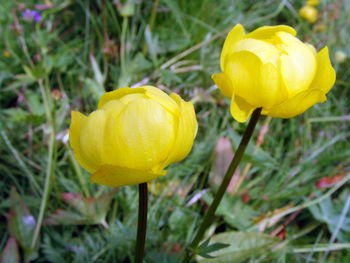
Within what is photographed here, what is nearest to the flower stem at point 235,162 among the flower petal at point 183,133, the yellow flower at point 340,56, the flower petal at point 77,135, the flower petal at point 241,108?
the flower petal at point 241,108

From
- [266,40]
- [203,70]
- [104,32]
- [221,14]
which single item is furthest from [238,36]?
[221,14]

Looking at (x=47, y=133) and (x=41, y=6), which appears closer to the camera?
(x=47, y=133)

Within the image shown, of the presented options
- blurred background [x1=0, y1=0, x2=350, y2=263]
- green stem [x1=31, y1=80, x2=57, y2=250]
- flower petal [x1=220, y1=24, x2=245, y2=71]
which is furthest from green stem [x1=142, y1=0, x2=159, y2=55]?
flower petal [x1=220, y1=24, x2=245, y2=71]

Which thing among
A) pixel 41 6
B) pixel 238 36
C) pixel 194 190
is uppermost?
pixel 238 36

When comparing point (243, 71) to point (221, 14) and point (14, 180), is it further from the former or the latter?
point (221, 14)

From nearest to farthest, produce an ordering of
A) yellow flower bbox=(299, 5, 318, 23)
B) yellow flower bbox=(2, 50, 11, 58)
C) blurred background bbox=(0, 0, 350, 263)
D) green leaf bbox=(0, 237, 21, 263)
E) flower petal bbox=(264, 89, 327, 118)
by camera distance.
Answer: flower petal bbox=(264, 89, 327, 118) → green leaf bbox=(0, 237, 21, 263) → blurred background bbox=(0, 0, 350, 263) → yellow flower bbox=(2, 50, 11, 58) → yellow flower bbox=(299, 5, 318, 23)

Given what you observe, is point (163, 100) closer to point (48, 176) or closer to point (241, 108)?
point (241, 108)

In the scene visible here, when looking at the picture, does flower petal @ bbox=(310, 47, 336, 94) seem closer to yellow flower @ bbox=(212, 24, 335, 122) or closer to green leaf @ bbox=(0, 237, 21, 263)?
yellow flower @ bbox=(212, 24, 335, 122)
